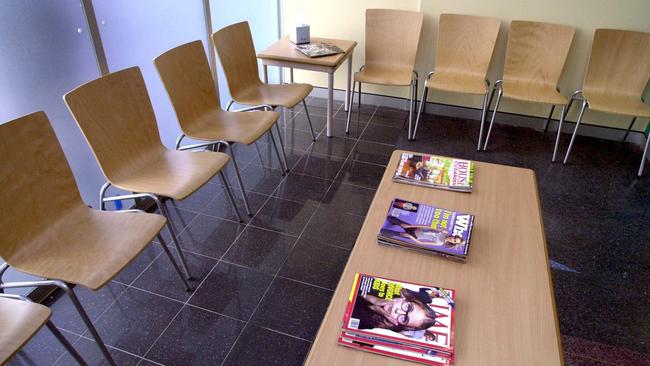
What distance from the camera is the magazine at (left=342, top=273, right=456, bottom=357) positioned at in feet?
3.72

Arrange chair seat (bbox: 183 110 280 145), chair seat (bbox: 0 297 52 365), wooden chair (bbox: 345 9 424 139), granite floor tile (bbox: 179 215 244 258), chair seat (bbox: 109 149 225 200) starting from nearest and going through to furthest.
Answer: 1. chair seat (bbox: 0 297 52 365)
2. chair seat (bbox: 109 149 225 200)
3. granite floor tile (bbox: 179 215 244 258)
4. chair seat (bbox: 183 110 280 145)
5. wooden chair (bbox: 345 9 424 139)

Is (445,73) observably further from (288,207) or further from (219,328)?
(219,328)

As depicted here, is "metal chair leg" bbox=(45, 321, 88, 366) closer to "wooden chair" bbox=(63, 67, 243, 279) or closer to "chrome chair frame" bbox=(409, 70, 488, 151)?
"wooden chair" bbox=(63, 67, 243, 279)

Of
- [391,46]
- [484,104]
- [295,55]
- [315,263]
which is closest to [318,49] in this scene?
[295,55]

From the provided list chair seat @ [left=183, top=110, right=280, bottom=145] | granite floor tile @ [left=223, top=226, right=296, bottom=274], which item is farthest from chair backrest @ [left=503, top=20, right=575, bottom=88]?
granite floor tile @ [left=223, top=226, right=296, bottom=274]

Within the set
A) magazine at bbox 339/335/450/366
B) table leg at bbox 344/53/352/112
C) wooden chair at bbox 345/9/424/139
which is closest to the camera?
magazine at bbox 339/335/450/366

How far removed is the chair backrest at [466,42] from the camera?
3.49 metres

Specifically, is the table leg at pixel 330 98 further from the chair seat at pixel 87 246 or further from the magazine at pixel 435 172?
the chair seat at pixel 87 246

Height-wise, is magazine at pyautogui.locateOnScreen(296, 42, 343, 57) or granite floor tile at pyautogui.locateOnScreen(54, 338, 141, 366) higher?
magazine at pyautogui.locateOnScreen(296, 42, 343, 57)

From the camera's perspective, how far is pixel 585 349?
184 cm

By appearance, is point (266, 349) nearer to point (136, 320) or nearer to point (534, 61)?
point (136, 320)

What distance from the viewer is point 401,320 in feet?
3.89

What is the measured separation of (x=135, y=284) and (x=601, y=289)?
90.6 inches

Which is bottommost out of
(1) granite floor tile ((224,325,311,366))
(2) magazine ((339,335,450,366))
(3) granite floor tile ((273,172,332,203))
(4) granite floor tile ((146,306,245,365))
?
(4) granite floor tile ((146,306,245,365))
